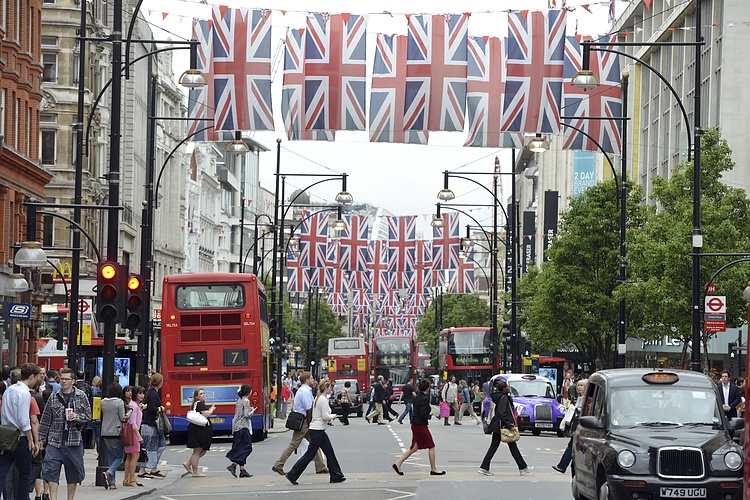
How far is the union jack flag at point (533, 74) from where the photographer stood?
35094 millimetres

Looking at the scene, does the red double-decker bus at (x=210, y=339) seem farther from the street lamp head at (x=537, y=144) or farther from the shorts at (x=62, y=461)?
the shorts at (x=62, y=461)

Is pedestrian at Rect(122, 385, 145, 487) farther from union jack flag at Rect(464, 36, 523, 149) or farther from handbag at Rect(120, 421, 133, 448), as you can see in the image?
union jack flag at Rect(464, 36, 523, 149)

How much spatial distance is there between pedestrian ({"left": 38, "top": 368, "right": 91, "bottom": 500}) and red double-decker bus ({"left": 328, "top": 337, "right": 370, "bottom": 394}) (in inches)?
2588

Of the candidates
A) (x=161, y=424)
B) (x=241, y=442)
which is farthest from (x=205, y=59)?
(x=241, y=442)

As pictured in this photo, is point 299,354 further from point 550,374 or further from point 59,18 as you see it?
point 59,18

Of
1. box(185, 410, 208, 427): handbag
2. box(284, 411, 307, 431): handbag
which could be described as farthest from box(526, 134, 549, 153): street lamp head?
box(185, 410, 208, 427): handbag

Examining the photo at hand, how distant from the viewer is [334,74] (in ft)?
115

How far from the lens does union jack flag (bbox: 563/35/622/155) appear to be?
38.3 metres

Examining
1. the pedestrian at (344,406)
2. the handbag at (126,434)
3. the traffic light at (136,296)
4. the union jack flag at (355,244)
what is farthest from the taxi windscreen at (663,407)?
the union jack flag at (355,244)

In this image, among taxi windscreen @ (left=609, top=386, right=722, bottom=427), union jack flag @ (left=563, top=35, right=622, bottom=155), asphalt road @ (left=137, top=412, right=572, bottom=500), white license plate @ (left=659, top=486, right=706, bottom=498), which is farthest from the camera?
union jack flag @ (left=563, top=35, right=622, bottom=155)

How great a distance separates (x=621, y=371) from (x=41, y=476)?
7.57 metres

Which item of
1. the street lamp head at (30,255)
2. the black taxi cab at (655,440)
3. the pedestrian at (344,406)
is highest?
the street lamp head at (30,255)

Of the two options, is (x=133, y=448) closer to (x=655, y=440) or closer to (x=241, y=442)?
(x=241, y=442)

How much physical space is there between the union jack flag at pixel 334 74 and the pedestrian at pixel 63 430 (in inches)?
679
